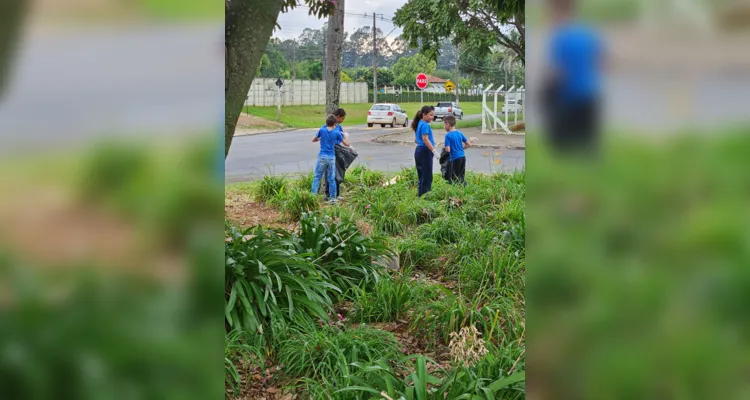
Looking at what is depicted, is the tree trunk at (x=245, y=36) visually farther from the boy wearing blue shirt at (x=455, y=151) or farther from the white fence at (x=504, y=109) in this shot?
the white fence at (x=504, y=109)

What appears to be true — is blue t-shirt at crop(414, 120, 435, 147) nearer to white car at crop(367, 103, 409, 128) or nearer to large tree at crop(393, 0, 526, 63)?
large tree at crop(393, 0, 526, 63)

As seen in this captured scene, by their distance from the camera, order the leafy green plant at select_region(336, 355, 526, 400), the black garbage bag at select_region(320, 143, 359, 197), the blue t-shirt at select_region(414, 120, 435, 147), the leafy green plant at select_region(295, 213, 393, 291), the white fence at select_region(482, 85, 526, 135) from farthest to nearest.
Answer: the white fence at select_region(482, 85, 526, 135) → the black garbage bag at select_region(320, 143, 359, 197) → the blue t-shirt at select_region(414, 120, 435, 147) → the leafy green plant at select_region(295, 213, 393, 291) → the leafy green plant at select_region(336, 355, 526, 400)

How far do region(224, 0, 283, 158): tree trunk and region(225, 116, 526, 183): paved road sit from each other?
27.7ft

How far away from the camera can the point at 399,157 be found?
1750 cm

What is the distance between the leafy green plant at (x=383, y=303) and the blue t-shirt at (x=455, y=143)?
16.6ft

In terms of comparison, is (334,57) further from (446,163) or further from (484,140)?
(484,140)

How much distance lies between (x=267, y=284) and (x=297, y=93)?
37347 millimetres

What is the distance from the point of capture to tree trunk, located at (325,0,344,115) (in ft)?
36.6

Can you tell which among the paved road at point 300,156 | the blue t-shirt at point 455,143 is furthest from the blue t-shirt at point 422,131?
the paved road at point 300,156
